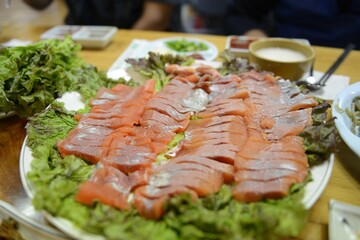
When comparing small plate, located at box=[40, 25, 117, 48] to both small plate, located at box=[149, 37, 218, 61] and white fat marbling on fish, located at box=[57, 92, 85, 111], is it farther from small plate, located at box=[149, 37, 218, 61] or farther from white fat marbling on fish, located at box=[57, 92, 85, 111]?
white fat marbling on fish, located at box=[57, 92, 85, 111]

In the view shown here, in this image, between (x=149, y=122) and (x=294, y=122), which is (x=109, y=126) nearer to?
(x=149, y=122)

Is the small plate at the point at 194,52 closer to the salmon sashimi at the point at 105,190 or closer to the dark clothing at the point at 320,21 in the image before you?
the dark clothing at the point at 320,21

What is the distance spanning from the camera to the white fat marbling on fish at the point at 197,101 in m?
1.77

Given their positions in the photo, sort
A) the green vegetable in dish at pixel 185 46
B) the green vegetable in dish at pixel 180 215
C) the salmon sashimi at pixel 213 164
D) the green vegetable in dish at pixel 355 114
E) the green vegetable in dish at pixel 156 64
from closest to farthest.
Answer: the green vegetable in dish at pixel 180 215 < the salmon sashimi at pixel 213 164 < the green vegetable in dish at pixel 355 114 < the green vegetable in dish at pixel 156 64 < the green vegetable in dish at pixel 185 46

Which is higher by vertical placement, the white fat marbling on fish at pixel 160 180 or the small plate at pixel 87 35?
the white fat marbling on fish at pixel 160 180

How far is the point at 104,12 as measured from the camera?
3.78 meters

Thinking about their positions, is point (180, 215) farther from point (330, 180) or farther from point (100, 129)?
point (330, 180)

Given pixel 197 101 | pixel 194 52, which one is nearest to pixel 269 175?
pixel 197 101

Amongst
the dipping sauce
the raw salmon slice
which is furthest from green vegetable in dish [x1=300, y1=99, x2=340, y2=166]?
the dipping sauce

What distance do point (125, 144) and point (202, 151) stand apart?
35 centimetres

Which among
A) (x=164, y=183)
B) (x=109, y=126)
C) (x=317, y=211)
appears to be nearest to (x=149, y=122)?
(x=109, y=126)

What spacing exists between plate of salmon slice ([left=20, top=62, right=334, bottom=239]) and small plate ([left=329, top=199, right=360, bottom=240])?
0.08 metres

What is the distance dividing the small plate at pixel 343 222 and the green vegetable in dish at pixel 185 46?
6.19 feet

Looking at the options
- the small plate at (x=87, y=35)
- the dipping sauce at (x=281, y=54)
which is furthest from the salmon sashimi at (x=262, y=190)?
the small plate at (x=87, y=35)
